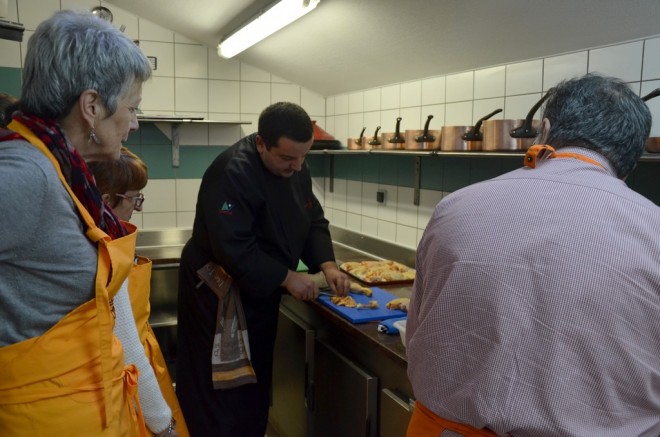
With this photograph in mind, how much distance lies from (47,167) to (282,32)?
80.2 inches

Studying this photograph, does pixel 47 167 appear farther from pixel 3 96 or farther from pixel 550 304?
pixel 550 304

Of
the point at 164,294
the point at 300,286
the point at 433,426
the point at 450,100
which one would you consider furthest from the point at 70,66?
the point at 164,294

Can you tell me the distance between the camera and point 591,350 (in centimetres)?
85

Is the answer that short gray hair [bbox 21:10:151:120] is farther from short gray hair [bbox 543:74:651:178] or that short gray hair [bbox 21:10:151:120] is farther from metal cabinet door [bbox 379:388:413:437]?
metal cabinet door [bbox 379:388:413:437]

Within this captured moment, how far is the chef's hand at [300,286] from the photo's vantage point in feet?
6.47

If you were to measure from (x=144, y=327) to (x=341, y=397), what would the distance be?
2.53 feet

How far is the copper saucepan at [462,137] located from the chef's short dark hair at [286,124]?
0.53 metres

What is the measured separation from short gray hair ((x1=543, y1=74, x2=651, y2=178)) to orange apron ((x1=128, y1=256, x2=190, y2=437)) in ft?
3.27

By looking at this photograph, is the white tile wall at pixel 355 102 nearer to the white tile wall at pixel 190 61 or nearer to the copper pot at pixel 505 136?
the white tile wall at pixel 190 61

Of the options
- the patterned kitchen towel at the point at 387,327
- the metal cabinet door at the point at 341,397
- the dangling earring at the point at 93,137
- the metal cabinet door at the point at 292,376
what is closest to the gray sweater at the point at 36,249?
the dangling earring at the point at 93,137

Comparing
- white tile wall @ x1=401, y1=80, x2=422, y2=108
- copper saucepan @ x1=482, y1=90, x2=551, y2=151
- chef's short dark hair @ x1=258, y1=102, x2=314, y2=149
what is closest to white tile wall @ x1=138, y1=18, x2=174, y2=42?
white tile wall @ x1=401, y1=80, x2=422, y2=108

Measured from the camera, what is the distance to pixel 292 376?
2320 mm

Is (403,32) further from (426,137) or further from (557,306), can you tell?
(557,306)

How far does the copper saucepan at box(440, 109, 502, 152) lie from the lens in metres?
1.95
